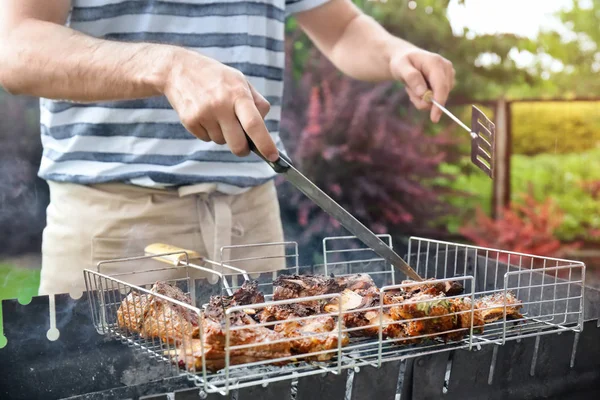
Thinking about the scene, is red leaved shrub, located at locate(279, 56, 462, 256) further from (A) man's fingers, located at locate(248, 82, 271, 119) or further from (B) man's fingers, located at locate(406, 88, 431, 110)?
(A) man's fingers, located at locate(248, 82, 271, 119)

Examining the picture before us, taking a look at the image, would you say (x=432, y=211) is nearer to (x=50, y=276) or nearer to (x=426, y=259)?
(x=426, y=259)

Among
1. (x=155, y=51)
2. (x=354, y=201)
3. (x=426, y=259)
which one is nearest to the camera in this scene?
(x=155, y=51)

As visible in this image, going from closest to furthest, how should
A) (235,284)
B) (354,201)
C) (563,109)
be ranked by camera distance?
(235,284) → (354,201) → (563,109)

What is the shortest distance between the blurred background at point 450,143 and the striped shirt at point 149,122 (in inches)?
78.5

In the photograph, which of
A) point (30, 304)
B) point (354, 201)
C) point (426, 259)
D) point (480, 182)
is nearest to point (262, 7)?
point (426, 259)

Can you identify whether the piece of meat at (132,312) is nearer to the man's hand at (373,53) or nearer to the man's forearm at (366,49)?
the man's hand at (373,53)

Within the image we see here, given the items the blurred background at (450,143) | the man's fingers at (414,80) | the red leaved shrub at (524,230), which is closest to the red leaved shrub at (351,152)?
the blurred background at (450,143)

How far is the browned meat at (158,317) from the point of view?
4.95ft

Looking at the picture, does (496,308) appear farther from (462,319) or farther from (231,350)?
(231,350)

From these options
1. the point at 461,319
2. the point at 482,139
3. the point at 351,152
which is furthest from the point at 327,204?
the point at 351,152

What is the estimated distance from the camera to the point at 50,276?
93.6 inches

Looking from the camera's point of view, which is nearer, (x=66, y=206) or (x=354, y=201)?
(x=66, y=206)

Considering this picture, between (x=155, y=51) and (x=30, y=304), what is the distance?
2.28 ft

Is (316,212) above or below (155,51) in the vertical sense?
below
